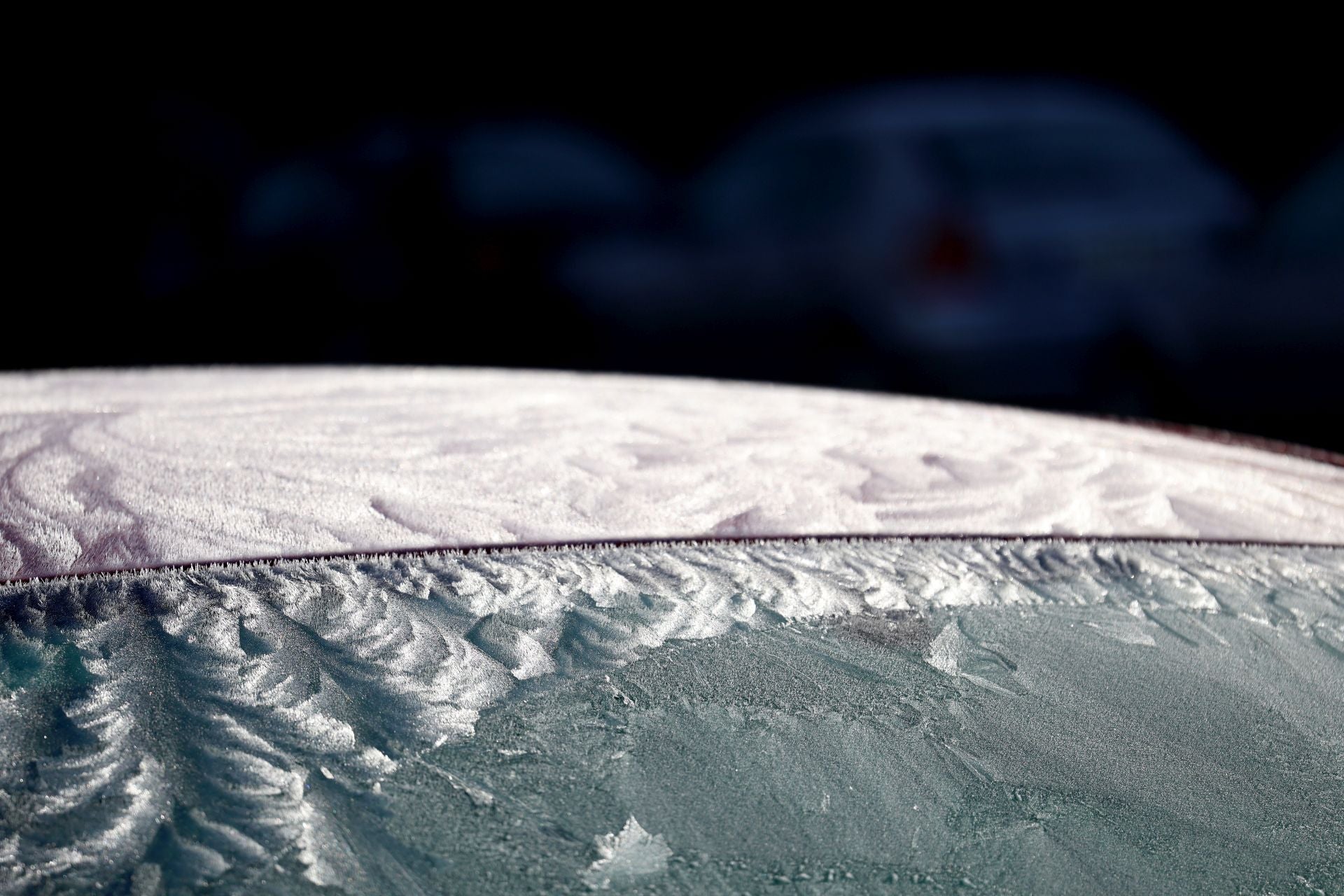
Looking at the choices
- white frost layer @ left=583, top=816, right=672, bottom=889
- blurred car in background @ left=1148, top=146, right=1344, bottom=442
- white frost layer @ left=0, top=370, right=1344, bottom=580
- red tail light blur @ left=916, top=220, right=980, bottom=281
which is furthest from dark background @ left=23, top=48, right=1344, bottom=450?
white frost layer @ left=583, top=816, right=672, bottom=889

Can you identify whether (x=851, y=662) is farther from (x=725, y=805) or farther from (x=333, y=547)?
(x=333, y=547)

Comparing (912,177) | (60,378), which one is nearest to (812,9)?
(912,177)

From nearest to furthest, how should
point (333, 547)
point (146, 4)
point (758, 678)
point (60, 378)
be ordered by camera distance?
point (758, 678) < point (333, 547) < point (60, 378) < point (146, 4)

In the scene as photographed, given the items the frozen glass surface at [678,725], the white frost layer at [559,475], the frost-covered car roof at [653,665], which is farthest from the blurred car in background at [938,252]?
the frozen glass surface at [678,725]

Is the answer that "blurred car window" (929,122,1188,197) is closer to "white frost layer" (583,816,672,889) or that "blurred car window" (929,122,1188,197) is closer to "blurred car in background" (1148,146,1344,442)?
"blurred car in background" (1148,146,1344,442)

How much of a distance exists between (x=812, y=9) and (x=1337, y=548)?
3.51 meters

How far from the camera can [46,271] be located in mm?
3902

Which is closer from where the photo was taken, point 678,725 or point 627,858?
point 627,858

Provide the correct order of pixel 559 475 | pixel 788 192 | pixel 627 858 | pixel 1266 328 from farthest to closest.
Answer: pixel 788 192 → pixel 1266 328 → pixel 559 475 → pixel 627 858

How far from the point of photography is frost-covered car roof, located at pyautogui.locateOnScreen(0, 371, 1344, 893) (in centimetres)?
60

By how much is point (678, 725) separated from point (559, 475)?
50cm

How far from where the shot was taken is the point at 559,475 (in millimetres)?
1186

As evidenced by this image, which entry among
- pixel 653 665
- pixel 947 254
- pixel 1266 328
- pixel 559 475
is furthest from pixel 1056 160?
pixel 653 665

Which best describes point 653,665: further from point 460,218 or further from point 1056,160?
point 460,218
